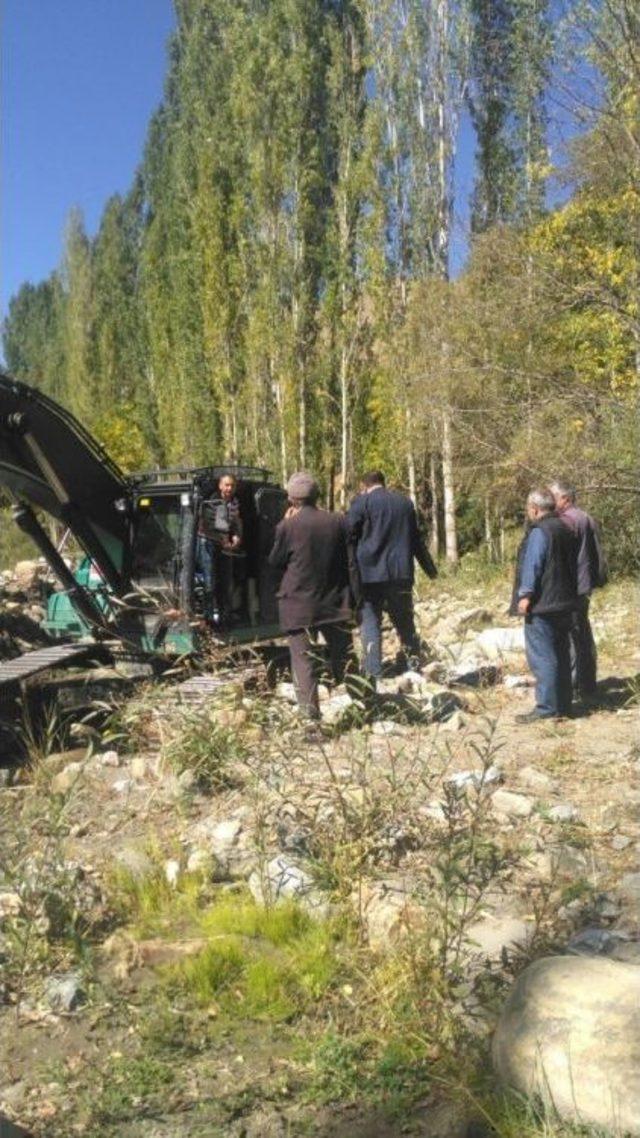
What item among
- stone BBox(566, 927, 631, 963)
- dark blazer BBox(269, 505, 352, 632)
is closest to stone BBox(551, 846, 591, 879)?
stone BBox(566, 927, 631, 963)

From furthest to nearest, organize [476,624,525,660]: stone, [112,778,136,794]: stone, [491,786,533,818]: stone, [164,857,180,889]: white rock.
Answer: [476,624,525,660]: stone
[112,778,136,794]: stone
[491,786,533,818]: stone
[164,857,180,889]: white rock

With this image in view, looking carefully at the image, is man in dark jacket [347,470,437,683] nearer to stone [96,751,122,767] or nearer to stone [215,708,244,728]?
stone [96,751,122,767]

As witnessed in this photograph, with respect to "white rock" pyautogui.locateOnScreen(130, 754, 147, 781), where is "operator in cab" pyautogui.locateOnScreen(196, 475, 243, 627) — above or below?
above

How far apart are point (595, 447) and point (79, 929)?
39.5 feet

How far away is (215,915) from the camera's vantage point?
4.51m

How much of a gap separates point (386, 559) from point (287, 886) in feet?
13.9

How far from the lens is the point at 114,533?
970 centimetres

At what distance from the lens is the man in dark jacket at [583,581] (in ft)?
26.8

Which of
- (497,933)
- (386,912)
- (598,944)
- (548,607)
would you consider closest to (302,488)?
(548,607)

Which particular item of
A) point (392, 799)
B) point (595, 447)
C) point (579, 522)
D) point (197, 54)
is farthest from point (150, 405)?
point (392, 799)

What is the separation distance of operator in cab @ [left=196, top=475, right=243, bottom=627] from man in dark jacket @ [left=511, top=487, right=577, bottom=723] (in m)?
2.81

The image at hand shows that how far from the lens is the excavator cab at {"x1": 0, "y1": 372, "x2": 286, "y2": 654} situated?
8844mm

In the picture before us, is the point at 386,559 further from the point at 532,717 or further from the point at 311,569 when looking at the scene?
the point at 532,717

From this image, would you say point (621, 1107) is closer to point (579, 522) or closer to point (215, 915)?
point (215, 915)
